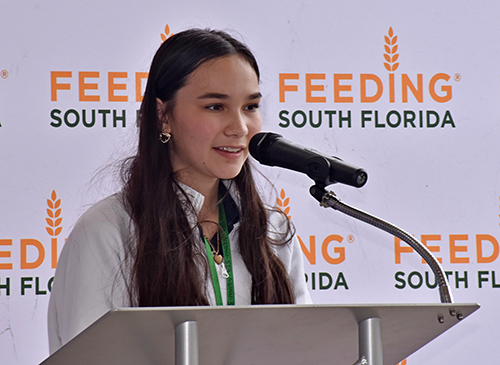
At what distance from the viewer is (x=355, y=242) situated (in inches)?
85.4

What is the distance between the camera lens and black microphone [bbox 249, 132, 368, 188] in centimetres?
99

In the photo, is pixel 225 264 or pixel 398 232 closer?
pixel 398 232

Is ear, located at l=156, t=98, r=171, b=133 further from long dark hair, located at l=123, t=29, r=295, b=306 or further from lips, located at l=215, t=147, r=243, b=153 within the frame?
lips, located at l=215, t=147, r=243, b=153

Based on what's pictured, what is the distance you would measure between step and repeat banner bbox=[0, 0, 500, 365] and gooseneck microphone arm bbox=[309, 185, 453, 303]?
1064 mm

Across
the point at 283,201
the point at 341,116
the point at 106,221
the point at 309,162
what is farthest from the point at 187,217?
the point at 341,116

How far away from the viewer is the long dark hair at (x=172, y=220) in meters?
1.42

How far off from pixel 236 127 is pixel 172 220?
0.25 meters

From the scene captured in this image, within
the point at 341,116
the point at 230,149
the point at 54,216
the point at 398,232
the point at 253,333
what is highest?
the point at 341,116

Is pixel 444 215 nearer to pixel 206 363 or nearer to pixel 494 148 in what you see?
pixel 494 148

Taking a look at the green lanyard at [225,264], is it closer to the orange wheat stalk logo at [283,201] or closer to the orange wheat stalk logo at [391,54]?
the orange wheat stalk logo at [283,201]

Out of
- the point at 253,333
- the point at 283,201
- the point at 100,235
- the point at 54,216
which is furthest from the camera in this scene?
the point at 283,201

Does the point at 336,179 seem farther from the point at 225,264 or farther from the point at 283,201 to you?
the point at 283,201

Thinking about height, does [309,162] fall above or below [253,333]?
above

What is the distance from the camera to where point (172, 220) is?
1487 millimetres
